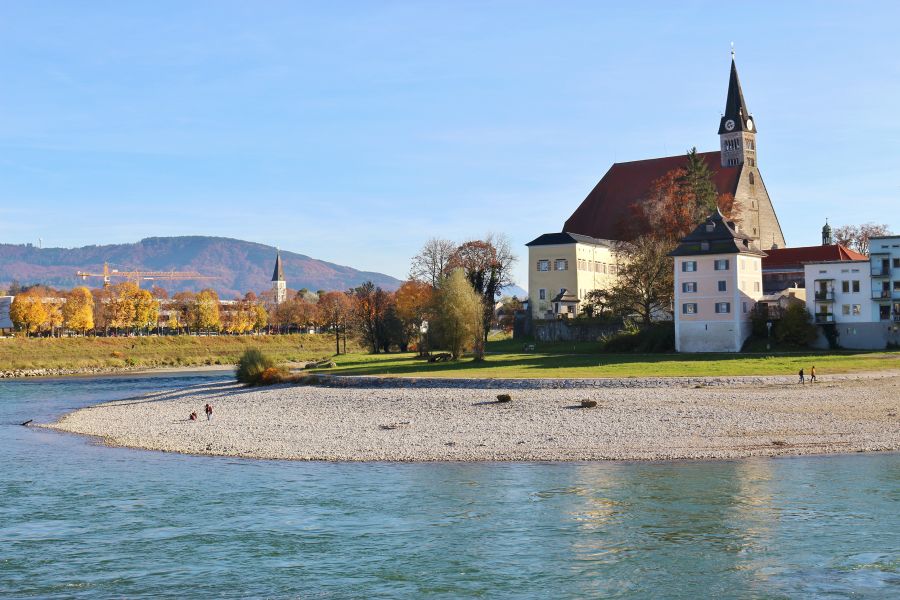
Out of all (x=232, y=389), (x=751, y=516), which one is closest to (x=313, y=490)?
(x=751, y=516)

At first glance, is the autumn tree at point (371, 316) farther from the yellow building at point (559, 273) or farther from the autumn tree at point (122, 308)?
the autumn tree at point (122, 308)

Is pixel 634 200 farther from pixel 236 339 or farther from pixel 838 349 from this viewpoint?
pixel 236 339

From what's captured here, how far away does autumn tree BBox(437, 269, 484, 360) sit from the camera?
230ft

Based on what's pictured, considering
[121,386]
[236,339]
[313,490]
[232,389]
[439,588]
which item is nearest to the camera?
[439,588]

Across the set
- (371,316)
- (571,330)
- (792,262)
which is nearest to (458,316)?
(571,330)

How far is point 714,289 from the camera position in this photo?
71062mm

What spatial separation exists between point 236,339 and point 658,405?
4320 inches

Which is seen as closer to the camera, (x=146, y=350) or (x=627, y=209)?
(x=627, y=209)

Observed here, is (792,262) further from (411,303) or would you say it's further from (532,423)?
(532,423)

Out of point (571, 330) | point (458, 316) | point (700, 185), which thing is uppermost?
point (700, 185)

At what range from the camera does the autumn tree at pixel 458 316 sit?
230 feet

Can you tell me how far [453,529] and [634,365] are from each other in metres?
36.9

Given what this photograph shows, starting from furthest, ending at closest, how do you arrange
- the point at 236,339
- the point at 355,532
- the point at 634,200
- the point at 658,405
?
the point at 236,339
the point at 634,200
the point at 658,405
the point at 355,532

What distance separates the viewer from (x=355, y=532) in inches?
913
